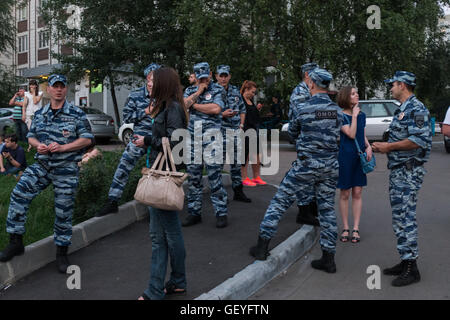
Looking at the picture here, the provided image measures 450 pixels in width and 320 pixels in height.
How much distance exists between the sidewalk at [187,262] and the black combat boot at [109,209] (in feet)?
0.92

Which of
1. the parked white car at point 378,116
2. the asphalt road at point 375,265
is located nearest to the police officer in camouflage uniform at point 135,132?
the asphalt road at point 375,265

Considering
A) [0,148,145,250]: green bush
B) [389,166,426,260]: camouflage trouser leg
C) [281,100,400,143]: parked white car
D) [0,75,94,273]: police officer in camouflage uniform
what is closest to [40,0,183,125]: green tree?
[281,100,400,143]: parked white car

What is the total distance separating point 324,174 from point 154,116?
68.9 inches

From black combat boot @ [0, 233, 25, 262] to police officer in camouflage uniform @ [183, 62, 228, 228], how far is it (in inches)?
82.8

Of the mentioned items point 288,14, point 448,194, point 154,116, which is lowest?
point 448,194

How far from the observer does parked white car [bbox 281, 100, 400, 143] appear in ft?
59.0

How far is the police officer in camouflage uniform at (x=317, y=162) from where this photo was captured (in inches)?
194

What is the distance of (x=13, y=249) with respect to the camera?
16.0 ft

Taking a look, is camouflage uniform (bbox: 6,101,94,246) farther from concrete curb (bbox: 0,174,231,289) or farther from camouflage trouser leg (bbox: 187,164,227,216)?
camouflage trouser leg (bbox: 187,164,227,216)

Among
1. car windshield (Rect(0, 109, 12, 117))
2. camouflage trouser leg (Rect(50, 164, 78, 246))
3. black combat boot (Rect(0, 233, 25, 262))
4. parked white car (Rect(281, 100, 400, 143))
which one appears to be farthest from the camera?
car windshield (Rect(0, 109, 12, 117))

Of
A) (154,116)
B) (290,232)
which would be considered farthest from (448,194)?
(154,116)
